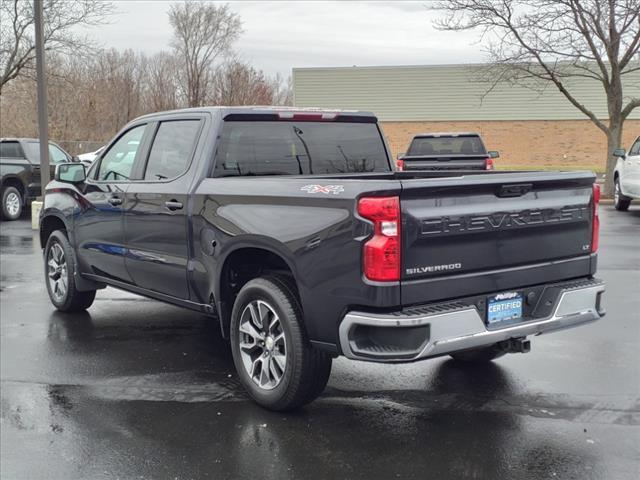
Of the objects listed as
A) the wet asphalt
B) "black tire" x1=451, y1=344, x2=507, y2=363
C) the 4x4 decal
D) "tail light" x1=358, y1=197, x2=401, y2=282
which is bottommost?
the wet asphalt

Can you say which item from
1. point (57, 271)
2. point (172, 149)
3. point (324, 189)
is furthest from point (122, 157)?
point (324, 189)

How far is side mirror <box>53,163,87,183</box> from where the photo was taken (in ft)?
22.0

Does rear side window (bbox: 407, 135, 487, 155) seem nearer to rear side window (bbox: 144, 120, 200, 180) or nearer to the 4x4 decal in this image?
rear side window (bbox: 144, 120, 200, 180)

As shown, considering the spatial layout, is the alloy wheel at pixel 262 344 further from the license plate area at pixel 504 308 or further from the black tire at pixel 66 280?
the black tire at pixel 66 280

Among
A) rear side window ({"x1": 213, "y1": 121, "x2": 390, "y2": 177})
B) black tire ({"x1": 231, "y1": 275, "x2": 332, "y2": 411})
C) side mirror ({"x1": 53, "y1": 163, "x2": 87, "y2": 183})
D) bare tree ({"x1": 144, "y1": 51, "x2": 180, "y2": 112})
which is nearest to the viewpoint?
black tire ({"x1": 231, "y1": 275, "x2": 332, "y2": 411})

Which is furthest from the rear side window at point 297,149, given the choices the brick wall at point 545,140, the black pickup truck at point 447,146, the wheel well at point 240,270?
the brick wall at point 545,140

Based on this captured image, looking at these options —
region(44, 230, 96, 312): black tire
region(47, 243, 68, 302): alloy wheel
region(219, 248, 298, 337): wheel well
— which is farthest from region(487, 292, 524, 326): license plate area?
region(47, 243, 68, 302): alloy wheel

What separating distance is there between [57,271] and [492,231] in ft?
16.1

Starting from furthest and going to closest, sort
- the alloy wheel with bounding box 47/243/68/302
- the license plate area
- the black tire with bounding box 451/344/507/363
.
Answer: the alloy wheel with bounding box 47/243/68/302 < the black tire with bounding box 451/344/507/363 < the license plate area

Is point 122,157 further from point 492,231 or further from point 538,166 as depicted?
point 538,166

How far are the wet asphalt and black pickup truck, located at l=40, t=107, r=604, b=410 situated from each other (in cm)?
39

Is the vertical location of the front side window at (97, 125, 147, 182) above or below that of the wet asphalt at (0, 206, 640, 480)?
above

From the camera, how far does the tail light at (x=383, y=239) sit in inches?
147

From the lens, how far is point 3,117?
132ft
